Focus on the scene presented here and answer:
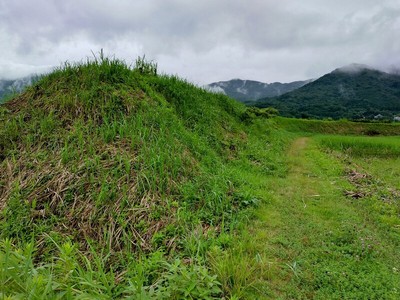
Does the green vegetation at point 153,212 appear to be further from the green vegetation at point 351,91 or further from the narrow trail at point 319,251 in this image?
the green vegetation at point 351,91

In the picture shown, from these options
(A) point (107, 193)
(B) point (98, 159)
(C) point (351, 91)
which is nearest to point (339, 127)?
(B) point (98, 159)

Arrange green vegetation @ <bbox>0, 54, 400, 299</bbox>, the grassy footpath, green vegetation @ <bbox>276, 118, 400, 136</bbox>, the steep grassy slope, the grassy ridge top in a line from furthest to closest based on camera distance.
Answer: green vegetation @ <bbox>276, 118, 400, 136</bbox>, the grassy ridge top, the grassy footpath, green vegetation @ <bbox>0, 54, 400, 299</bbox>, the steep grassy slope

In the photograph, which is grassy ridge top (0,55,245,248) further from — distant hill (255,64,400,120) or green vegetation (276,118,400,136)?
distant hill (255,64,400,120)

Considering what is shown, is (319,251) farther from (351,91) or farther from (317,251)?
(351,91)

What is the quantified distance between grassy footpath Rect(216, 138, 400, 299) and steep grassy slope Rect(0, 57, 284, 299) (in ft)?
1.81

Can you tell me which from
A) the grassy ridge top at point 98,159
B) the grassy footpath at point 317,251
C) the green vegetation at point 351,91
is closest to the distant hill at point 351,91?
the green vegetation at point 351,91

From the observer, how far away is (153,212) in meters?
4.70

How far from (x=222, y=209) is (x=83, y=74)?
228 inches

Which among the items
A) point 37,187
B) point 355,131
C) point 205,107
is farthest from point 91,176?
point 355,131

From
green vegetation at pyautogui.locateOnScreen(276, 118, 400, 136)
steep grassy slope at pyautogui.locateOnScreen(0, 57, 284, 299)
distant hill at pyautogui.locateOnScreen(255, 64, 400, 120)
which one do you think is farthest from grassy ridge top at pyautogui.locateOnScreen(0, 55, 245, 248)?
distant hill at pyautogui.locateOnScreen(255, 64, 400, 120)

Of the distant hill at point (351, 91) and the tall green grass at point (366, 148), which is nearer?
the tall green grass at point (366, 148)

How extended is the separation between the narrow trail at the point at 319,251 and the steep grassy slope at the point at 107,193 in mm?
673

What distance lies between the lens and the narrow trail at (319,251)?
3.42 meters

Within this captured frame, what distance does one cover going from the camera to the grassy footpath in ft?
11.1
